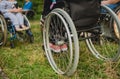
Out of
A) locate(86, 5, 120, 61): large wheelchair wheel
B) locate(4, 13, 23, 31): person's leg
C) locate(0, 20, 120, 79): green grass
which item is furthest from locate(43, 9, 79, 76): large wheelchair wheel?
locate(4, 13, 23, 31): person's leg

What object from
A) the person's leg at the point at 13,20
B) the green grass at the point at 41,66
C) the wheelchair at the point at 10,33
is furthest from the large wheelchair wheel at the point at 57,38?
the person's leg at the point at 13,20

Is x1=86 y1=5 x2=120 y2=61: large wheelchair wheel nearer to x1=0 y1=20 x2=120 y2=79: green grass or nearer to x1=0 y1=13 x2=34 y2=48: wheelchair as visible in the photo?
x1=0 y1=20 x2=120 y2=79: green grass

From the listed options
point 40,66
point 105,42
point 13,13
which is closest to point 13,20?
point 13,13

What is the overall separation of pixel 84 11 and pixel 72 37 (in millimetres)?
383

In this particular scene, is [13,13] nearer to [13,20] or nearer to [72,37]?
[13,20]

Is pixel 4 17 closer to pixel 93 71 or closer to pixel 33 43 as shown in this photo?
pixel 33 43

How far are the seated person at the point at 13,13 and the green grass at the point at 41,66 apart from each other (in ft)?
2.56

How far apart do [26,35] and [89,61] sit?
95.1 inches

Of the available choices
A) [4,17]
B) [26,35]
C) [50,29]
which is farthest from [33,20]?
[50,29]

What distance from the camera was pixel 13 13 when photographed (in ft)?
20.9

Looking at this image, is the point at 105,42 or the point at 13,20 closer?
the point at 105,42

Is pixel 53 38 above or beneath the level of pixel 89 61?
above

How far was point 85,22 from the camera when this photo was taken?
424 cm

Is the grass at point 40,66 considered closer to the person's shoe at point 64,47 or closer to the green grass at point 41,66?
the green grass at point 41,66
